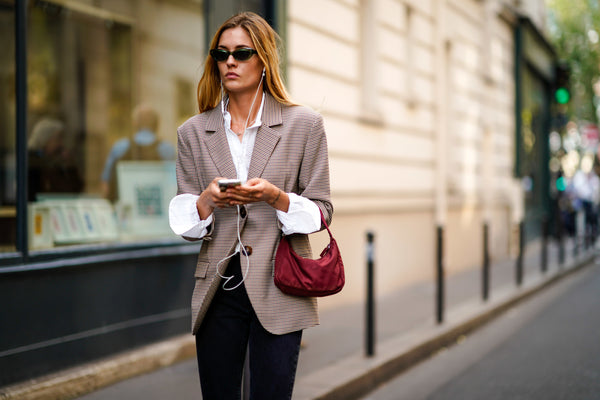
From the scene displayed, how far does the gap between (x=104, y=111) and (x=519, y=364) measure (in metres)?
4.25

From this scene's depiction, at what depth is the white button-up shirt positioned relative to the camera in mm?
2566

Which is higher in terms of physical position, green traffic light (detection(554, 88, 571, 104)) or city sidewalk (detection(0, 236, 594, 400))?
green traffic light (detection(554, 88, 571, 104))

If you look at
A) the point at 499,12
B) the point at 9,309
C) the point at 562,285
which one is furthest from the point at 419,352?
the point at 499,12

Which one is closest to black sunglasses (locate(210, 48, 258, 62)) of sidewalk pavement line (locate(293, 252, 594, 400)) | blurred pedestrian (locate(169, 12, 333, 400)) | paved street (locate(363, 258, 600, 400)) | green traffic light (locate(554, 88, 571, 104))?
blurred pedestrian (locate(169, 12, 333, 400))

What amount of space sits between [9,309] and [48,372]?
537 millimetres

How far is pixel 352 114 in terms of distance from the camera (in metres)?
9.32

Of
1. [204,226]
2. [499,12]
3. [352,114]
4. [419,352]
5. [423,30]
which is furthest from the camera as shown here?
[499,12]

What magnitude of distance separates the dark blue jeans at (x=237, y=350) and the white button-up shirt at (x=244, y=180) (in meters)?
0.20

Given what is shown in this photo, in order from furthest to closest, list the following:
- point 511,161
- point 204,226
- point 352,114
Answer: point 511,161, point 352,114, point 204,226

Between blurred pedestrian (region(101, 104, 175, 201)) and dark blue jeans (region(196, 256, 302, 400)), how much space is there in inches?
163

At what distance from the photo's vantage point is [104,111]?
677 cm

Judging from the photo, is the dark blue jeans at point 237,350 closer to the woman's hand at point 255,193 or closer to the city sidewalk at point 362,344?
the woman's hand at point 255,193

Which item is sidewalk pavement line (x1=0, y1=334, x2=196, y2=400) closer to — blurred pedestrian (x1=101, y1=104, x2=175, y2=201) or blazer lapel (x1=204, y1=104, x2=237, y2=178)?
blurred pedestrian (x1=101, y1=104, x2=175, y2=201)

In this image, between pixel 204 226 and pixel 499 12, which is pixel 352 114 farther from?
pixel 499 12
